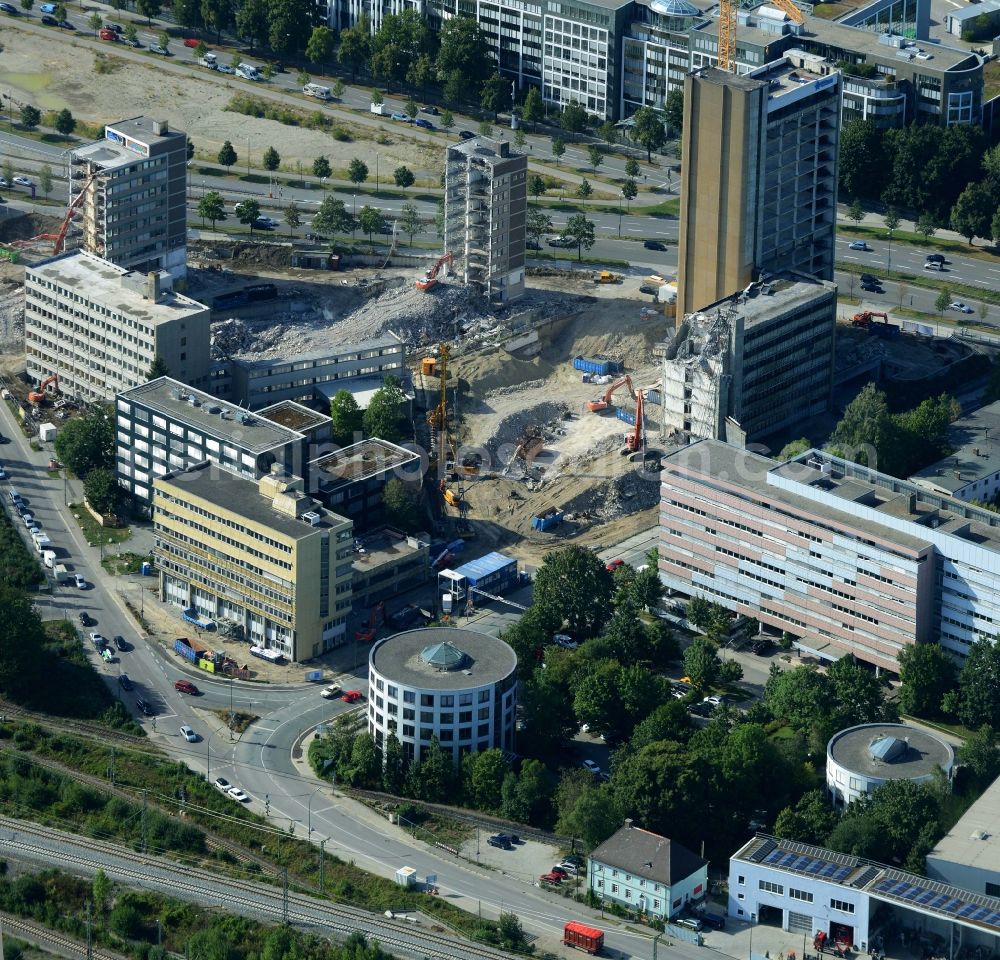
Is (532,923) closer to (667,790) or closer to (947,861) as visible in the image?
(667,790)

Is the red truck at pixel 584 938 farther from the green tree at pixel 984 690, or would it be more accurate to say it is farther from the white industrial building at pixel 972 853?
the green tree at pixel 984 690

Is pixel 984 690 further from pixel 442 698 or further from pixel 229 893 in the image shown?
pixel 229 893

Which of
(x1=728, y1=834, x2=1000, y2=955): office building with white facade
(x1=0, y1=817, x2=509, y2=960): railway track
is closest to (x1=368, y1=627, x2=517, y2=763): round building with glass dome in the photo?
(x1=0, y1=817, x2=509, y2=960): railway track

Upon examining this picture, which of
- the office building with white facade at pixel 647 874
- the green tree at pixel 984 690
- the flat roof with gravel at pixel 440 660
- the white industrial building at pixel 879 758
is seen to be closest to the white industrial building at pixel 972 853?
the white industrial building at pixel 879 758

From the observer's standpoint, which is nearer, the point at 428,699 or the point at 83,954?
the point at 83,954

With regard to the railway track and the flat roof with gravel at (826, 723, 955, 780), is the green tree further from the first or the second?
the railway track

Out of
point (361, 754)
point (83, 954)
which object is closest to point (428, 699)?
point (361, 754)
